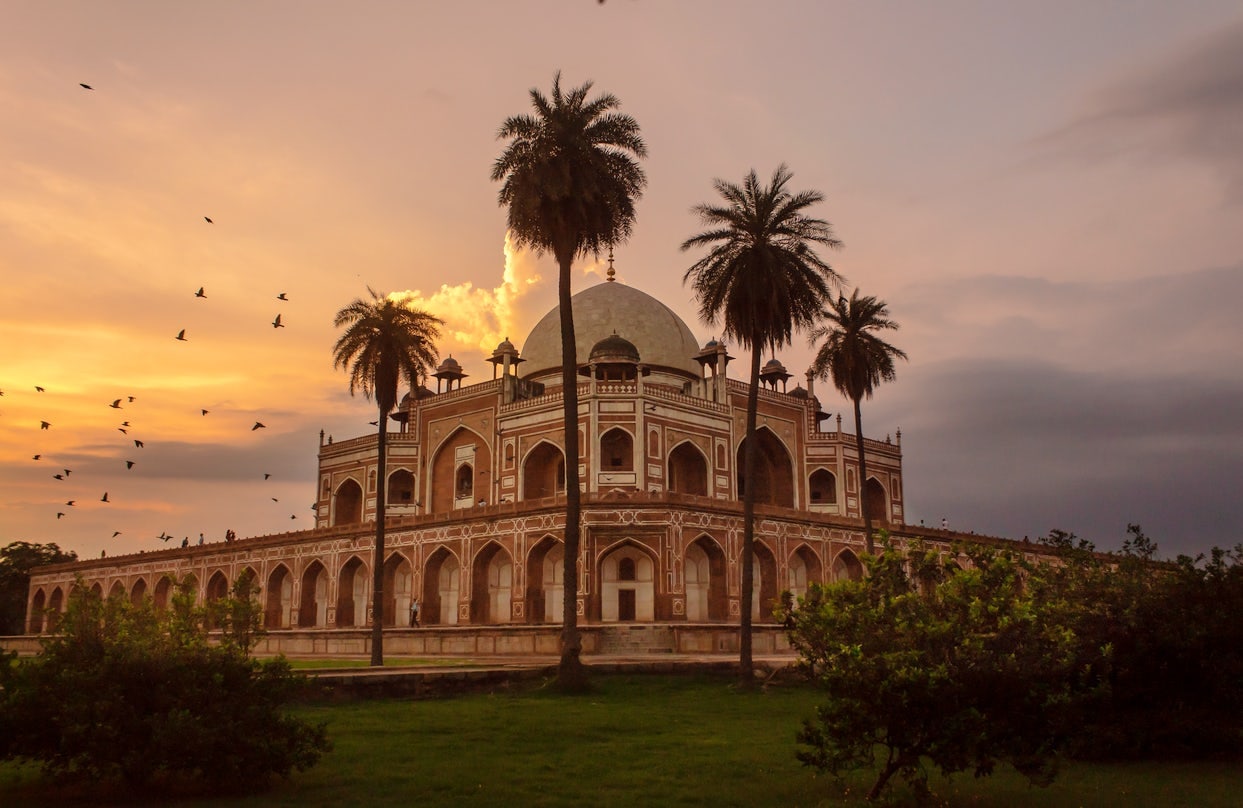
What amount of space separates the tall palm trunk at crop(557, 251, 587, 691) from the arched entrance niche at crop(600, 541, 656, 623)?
511 inches

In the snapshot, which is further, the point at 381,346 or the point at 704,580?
the point at 704,580

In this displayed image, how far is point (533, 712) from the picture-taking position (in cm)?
1908

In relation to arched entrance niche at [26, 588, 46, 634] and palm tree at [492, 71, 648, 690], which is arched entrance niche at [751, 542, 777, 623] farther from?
arched entrance niche at [26, 588, 46, 634]

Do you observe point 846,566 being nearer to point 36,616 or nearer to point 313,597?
point 313,597

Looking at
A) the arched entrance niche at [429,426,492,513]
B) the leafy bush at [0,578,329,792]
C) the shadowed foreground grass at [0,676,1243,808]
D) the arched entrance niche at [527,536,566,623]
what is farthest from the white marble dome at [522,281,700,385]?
the leafy bush at [0,578,329,792]

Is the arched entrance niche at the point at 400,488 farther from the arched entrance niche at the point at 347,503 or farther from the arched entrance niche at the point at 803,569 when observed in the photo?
the arched entrance niche at the point at 803,569

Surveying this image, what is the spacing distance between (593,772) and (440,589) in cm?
3142

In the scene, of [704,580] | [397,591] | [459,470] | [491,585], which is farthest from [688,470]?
[397,591]

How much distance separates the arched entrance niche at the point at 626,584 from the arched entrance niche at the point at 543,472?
36.2 feet

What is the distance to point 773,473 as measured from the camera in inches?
2186

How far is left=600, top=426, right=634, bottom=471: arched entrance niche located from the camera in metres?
47.6

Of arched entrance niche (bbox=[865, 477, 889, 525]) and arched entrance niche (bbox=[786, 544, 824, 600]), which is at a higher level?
arched entrance niche (bbox=[865, 477, 889, 525])

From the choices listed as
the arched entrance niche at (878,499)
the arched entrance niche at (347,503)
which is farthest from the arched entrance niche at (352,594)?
the arched entrance niche at (878,499)

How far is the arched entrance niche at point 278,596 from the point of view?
168 ft
